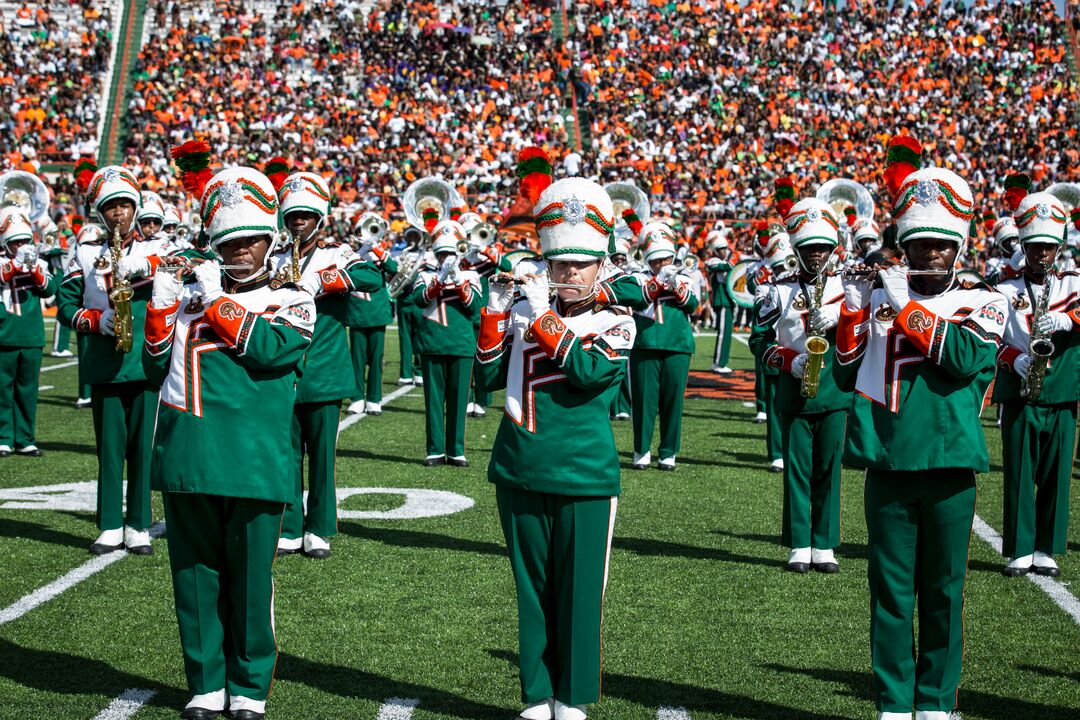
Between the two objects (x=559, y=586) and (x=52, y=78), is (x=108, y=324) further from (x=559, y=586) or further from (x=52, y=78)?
(x=52, y=78)

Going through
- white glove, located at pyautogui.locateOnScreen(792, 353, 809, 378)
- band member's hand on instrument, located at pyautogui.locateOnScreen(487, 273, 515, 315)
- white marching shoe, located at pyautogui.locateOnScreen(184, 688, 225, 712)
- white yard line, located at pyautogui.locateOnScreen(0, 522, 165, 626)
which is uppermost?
band member's hand on instrument, located at pyautogui.locateOnScreen(487, 273, 515, 315)

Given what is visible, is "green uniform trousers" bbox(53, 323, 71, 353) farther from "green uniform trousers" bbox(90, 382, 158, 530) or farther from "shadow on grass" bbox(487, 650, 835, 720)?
"shadow on grass" bbox(487, 650, 835, 720)

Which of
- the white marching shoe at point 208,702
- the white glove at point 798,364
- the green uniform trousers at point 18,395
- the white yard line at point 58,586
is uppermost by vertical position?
the white glove at point 798,364

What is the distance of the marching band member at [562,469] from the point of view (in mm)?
4496

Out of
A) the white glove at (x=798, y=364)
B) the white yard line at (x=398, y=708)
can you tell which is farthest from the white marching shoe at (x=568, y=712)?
the white glove at (x=798, y=364)

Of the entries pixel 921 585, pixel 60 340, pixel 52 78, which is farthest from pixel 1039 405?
pixel 52 78

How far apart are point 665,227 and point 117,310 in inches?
236

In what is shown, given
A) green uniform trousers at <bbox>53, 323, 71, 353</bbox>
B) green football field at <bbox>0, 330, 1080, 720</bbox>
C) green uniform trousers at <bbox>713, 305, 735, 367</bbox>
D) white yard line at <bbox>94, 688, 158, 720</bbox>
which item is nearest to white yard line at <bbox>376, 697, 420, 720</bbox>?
green football field at <bbox>0, 330, 1080, 720</bbox>

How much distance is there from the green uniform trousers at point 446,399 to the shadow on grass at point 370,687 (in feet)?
17.4

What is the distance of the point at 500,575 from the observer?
6.98 metres

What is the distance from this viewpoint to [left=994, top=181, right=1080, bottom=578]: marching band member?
710 cm

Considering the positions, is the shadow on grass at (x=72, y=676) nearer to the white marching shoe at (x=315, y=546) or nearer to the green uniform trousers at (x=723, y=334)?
the white marching shoe at (x=315, y=546)

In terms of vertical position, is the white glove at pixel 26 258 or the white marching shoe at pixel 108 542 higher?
the white glove at pixel 26 258

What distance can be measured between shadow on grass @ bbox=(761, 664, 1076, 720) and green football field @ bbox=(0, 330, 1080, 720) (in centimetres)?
1
